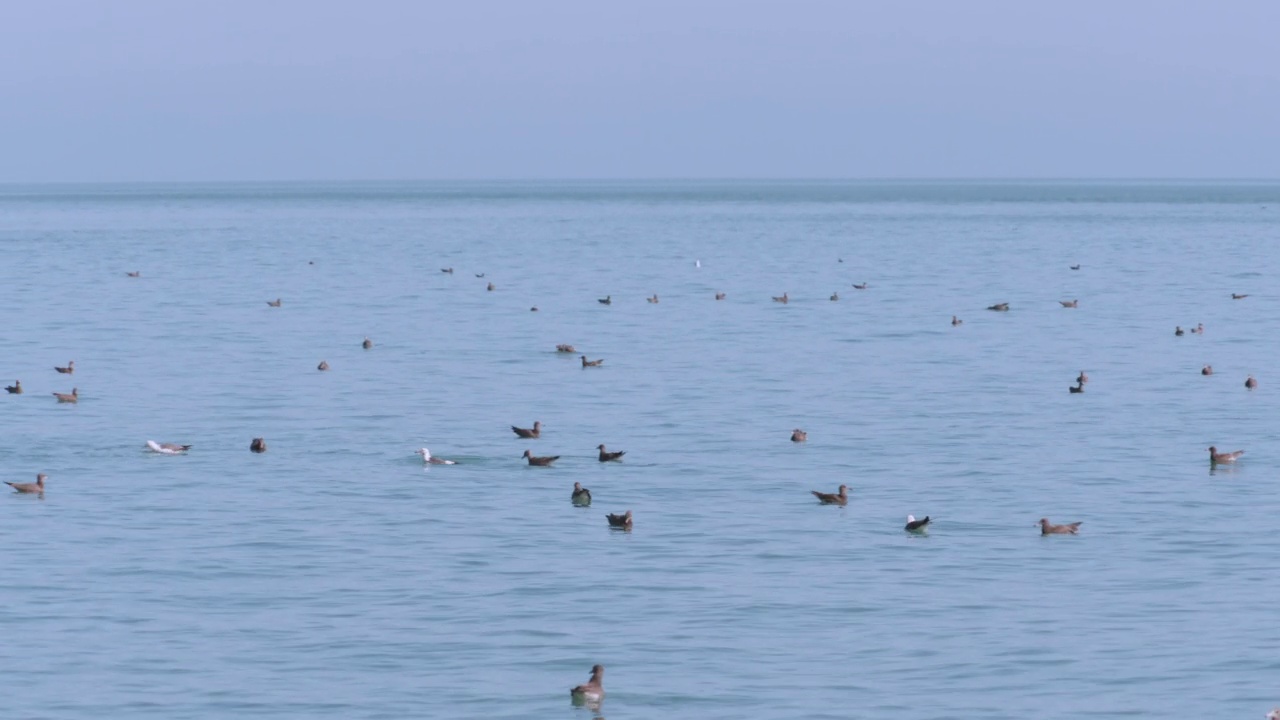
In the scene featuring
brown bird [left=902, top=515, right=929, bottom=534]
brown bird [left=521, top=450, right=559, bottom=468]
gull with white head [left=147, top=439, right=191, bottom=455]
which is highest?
brown bird [left=902, top=515, right=929, bottom=534]

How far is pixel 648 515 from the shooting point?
30.2 metres

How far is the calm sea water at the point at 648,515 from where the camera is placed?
20797 mm

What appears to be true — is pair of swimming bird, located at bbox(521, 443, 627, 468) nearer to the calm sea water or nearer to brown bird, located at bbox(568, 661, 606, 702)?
the calm sea water

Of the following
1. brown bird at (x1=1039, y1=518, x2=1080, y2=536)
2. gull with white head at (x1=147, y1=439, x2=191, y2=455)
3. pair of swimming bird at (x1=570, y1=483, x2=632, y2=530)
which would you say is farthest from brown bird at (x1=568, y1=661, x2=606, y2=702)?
gull with white head at (x1=147, y1=439, x2=191, y2=455)

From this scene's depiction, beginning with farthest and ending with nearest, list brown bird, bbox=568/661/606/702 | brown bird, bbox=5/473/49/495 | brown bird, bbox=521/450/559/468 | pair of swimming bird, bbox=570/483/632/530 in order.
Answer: brown bird, bbox=521/450/559/468, brown bird, bbox=5/473/49/495, pair of swimming bird, bbox=570/483/632/530, brown bird, bbox=568/661/606/702

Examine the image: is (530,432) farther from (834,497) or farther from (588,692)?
(588,692)

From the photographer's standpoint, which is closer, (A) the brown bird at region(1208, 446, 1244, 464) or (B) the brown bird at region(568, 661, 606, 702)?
(B) the brown bird at region(568, 661, 606, 702)

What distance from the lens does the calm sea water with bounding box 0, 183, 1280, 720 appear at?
68.2ft

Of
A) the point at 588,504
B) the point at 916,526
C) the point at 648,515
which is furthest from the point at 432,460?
the point at 916,526

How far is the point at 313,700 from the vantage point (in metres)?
20.0

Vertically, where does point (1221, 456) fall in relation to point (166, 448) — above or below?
above

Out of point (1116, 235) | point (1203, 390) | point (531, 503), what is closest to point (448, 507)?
point (531, 503)

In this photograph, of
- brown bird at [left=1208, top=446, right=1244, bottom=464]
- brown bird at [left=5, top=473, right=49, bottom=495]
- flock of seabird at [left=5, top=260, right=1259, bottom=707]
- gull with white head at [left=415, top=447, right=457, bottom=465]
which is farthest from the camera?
gull with white head at [left=415, top=447, right=457, bottom=465]

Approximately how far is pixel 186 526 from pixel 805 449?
12910mm
